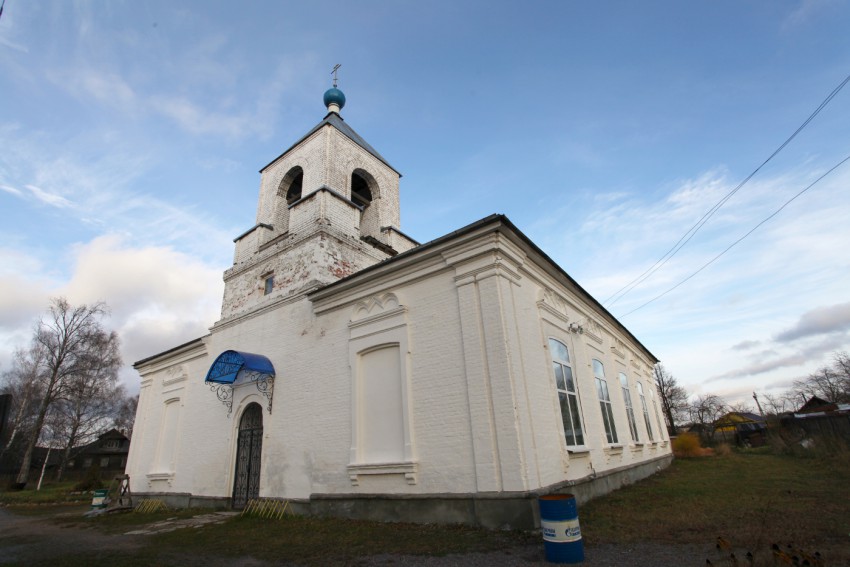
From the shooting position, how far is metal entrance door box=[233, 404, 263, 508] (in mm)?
11508

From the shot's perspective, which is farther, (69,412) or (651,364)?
(69,412)

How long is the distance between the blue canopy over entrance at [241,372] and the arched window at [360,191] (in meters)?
7.05

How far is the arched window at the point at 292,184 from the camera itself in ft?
51.7

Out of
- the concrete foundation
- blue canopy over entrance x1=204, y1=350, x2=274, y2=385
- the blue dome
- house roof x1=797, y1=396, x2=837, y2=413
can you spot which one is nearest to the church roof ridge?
blue canopy over entrance x1=204, y1=350, x2=274, y2=385

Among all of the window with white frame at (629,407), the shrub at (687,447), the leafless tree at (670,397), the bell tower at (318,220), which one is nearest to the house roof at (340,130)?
the bell tower at (318,220)

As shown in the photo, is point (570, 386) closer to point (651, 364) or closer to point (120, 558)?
point (120, 558)

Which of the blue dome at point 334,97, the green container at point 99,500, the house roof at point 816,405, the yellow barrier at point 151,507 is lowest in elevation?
the yellow barrier at point 151,507

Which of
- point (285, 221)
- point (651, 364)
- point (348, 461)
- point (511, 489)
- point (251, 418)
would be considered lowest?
point (511, 489)

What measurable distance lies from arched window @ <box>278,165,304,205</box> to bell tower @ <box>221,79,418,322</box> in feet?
0.12

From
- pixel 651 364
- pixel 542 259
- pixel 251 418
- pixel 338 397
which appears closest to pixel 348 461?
pixel 338 397

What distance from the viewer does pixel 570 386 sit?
985 cm

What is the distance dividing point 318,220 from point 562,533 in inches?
407

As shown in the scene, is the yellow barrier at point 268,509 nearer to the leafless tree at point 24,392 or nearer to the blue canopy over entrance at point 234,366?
the blue canopy over entrance at point 234,366

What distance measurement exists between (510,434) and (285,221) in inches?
454
